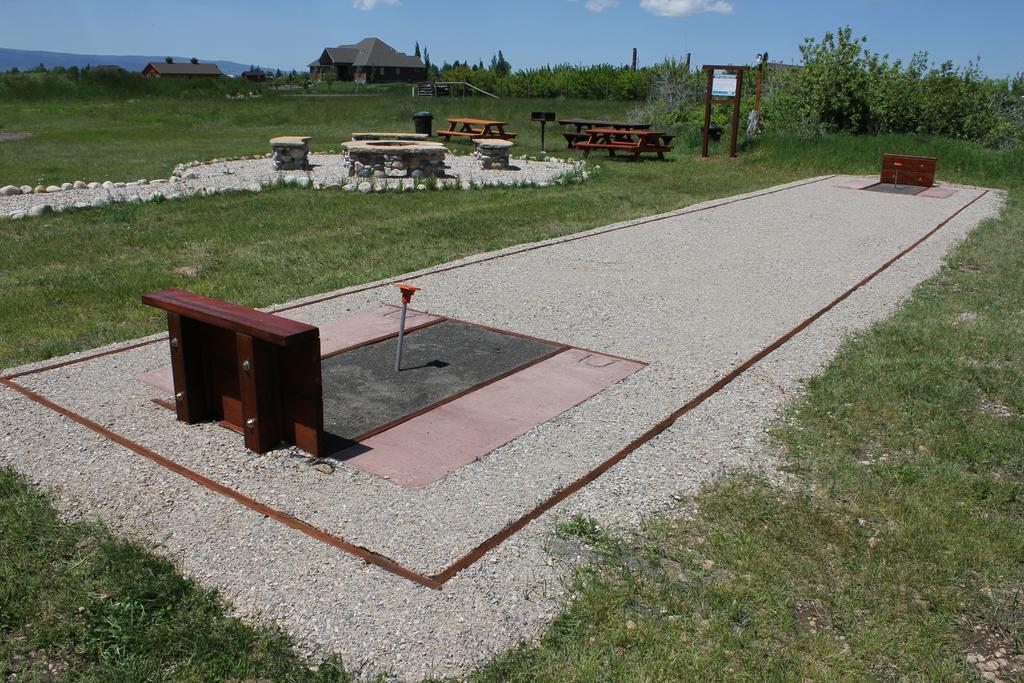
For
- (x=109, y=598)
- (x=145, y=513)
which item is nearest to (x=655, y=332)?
(x=145, y=513)

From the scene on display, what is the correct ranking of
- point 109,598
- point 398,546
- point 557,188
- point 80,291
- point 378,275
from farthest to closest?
point 557,188 → point 378,275 → point 80,291 → point 398,546 → point 109,598

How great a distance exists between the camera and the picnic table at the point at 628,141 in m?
18.8

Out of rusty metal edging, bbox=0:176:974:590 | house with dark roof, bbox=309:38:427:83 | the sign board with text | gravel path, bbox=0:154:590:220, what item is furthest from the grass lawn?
house with dark roof, bbox=309:38:427:83

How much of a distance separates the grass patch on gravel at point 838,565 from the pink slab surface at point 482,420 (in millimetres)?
945

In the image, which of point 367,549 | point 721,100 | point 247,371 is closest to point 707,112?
→ point 721,100

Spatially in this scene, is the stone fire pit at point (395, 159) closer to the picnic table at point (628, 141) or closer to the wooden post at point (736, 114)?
the picnic table at point (628, 141)

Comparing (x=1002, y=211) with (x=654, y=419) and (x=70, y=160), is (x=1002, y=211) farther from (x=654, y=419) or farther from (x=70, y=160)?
(x=70, y=160)

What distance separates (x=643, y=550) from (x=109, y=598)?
1.93 metres

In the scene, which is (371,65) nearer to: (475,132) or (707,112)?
(475,132)

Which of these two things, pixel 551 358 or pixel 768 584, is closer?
pixel 768 584

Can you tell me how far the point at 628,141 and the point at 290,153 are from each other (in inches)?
331

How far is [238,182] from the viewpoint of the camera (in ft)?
46.2

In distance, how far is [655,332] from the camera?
249 inches

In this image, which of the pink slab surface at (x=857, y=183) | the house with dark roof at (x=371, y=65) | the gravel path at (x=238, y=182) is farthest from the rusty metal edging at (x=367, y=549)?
the house with dark roof at (x=371, y=65)
